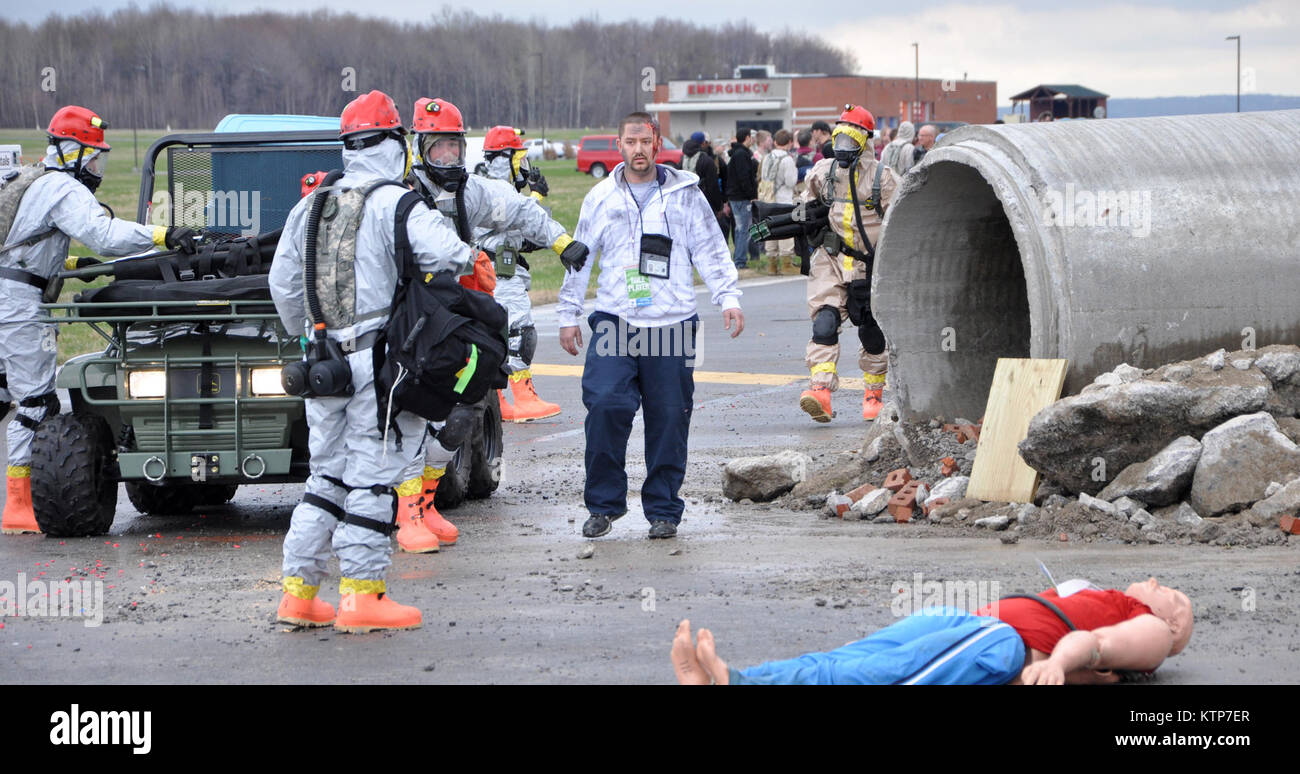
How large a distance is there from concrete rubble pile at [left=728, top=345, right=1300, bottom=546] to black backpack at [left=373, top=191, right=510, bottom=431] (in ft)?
9.05

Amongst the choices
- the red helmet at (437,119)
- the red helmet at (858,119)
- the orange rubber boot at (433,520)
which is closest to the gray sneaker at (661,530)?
the orange rubber boot at (433,520)

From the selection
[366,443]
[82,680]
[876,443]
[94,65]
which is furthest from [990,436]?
[94,65]

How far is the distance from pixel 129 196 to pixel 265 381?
37638 mm

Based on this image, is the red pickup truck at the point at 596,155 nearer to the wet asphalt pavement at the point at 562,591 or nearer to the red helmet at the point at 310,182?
the red helmet at the point at 310,182

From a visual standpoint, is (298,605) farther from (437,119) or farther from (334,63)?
(334,63)

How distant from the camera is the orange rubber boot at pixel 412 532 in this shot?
747 cm

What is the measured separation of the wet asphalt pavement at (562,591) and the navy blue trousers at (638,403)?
9.8 inches

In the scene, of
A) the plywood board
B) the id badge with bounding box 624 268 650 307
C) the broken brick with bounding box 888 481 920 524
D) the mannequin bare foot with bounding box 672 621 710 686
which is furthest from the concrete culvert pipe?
the mannequin bare foot with bounding box 672 621 710 686

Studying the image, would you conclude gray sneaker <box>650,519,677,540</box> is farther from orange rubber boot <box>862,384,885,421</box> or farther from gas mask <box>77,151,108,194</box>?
orange rubber boot <box>862,384,885,421</box>

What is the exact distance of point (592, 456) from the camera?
7715 millimetres

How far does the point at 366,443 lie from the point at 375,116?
4.18ft

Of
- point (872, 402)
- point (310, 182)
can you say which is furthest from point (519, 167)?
point (310, 182)

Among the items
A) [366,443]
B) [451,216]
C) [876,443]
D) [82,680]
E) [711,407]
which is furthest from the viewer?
[711,407]

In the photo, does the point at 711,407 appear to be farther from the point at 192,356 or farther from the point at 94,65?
the point at 94,65
